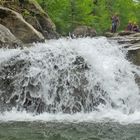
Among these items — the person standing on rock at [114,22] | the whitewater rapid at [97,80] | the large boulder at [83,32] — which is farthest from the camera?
the large boulder at [83,32]

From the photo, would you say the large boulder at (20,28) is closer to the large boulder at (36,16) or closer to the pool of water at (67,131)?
the large boulder at (36,16)

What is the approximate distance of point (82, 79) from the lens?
51.6 feet

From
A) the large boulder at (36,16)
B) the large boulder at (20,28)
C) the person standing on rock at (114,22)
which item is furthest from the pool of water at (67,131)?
the person standing on rock at (114,22)

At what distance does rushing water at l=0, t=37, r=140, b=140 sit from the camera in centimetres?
1247

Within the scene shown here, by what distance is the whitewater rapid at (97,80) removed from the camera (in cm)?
1384

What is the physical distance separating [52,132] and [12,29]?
468 inches

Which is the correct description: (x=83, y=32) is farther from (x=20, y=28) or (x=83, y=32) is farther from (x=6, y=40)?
(x=6, y=40)

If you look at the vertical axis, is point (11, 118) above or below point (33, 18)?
below

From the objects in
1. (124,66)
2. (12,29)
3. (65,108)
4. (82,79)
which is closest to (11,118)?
(65,108)

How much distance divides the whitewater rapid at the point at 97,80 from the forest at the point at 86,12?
20541mm

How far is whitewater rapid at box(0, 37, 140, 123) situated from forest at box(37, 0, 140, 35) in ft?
67.4

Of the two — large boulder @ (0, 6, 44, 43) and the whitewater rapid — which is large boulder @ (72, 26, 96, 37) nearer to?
large boulder @ (0, 6, 44, 43)

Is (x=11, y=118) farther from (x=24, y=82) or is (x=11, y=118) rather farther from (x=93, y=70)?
(x=93, y=70)

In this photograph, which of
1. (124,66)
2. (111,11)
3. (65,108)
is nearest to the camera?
(65,108)
